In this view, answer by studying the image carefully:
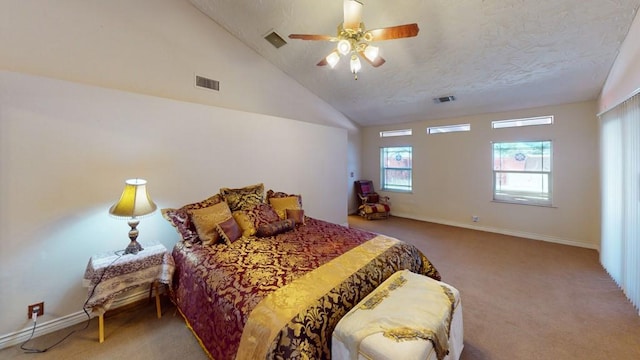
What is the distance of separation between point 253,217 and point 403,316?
1885mm

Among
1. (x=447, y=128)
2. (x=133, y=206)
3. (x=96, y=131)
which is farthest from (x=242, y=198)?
(x=447, y=128)

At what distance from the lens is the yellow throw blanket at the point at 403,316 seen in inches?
52.0

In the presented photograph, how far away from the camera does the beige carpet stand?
192 cm

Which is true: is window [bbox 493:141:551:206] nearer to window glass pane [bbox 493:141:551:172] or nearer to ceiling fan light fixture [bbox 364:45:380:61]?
window glass pane [bbox 493:141:551:172]

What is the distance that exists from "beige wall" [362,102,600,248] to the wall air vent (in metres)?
3.66

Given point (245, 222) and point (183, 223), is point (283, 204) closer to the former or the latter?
point (245, 222)

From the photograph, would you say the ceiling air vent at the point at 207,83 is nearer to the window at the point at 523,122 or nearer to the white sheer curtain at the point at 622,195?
the white sheer curtain at the point at 622,195

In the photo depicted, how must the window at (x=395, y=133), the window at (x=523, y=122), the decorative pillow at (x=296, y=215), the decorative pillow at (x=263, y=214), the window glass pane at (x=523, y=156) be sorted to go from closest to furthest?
the decorative pillow at (x=263, y=214), the decorative pillow at (x=296, y=215), the window at (x=523, y=122), the window glass pane at (x=523, y=156), the window at (x=395, y=133)

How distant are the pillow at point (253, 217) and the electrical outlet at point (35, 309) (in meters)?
1.74

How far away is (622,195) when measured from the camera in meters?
2.70

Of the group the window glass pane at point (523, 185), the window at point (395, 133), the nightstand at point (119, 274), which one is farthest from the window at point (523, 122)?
the nightstand at point (119, 274)

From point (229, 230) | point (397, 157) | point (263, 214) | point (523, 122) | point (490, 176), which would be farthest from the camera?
point (397, 157)

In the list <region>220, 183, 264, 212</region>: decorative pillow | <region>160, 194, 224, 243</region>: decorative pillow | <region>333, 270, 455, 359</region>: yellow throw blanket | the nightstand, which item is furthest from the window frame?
the nightstand

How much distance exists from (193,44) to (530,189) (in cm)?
623
